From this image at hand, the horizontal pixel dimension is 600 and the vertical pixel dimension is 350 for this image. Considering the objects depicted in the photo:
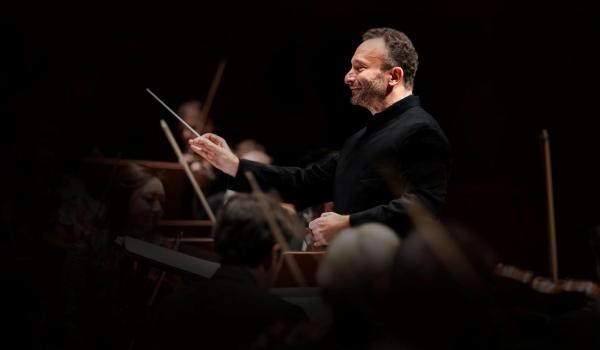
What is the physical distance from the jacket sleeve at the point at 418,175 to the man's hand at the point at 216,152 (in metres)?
0.51

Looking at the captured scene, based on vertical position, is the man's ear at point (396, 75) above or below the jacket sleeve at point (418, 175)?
above

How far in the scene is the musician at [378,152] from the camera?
245 cm

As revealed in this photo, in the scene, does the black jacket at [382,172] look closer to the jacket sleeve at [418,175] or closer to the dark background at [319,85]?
the jacket sleeve at [418,175]

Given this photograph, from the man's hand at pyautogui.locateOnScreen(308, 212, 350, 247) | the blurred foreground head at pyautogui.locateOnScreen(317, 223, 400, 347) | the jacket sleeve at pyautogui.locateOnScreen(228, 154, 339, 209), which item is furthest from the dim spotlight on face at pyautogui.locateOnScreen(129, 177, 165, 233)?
the blurred foreground head at pyautogui.locateOnScreen(317, 223, 400, 347)

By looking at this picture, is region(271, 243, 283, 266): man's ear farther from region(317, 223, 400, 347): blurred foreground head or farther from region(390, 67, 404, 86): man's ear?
region(390, 67, 404, 86): man's ear

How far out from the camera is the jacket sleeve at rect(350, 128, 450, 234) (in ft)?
7.61

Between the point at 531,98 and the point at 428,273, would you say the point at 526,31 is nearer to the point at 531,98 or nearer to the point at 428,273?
the point at 531,98

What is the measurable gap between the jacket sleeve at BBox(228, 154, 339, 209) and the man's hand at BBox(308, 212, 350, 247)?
391 mm

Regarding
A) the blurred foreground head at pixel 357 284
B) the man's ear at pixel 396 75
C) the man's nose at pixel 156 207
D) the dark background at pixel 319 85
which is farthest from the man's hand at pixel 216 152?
the dark background at pixel 319 85

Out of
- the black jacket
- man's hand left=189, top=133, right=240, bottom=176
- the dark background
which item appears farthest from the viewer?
the dark background

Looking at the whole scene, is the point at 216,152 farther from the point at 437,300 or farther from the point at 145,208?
the point at 437,300

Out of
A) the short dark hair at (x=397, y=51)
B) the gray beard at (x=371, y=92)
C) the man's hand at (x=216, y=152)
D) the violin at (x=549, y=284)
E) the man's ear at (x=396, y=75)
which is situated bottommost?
the violin at (x=549, y=284)

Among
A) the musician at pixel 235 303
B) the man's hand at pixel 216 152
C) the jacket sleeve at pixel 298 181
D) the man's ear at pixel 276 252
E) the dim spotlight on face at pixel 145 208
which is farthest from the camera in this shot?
the dim spotlight on face at pixel 145 208

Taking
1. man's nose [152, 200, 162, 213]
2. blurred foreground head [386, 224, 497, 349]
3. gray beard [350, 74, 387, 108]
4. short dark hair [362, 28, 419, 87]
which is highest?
short dark hair [362, 28, 419, 87]
